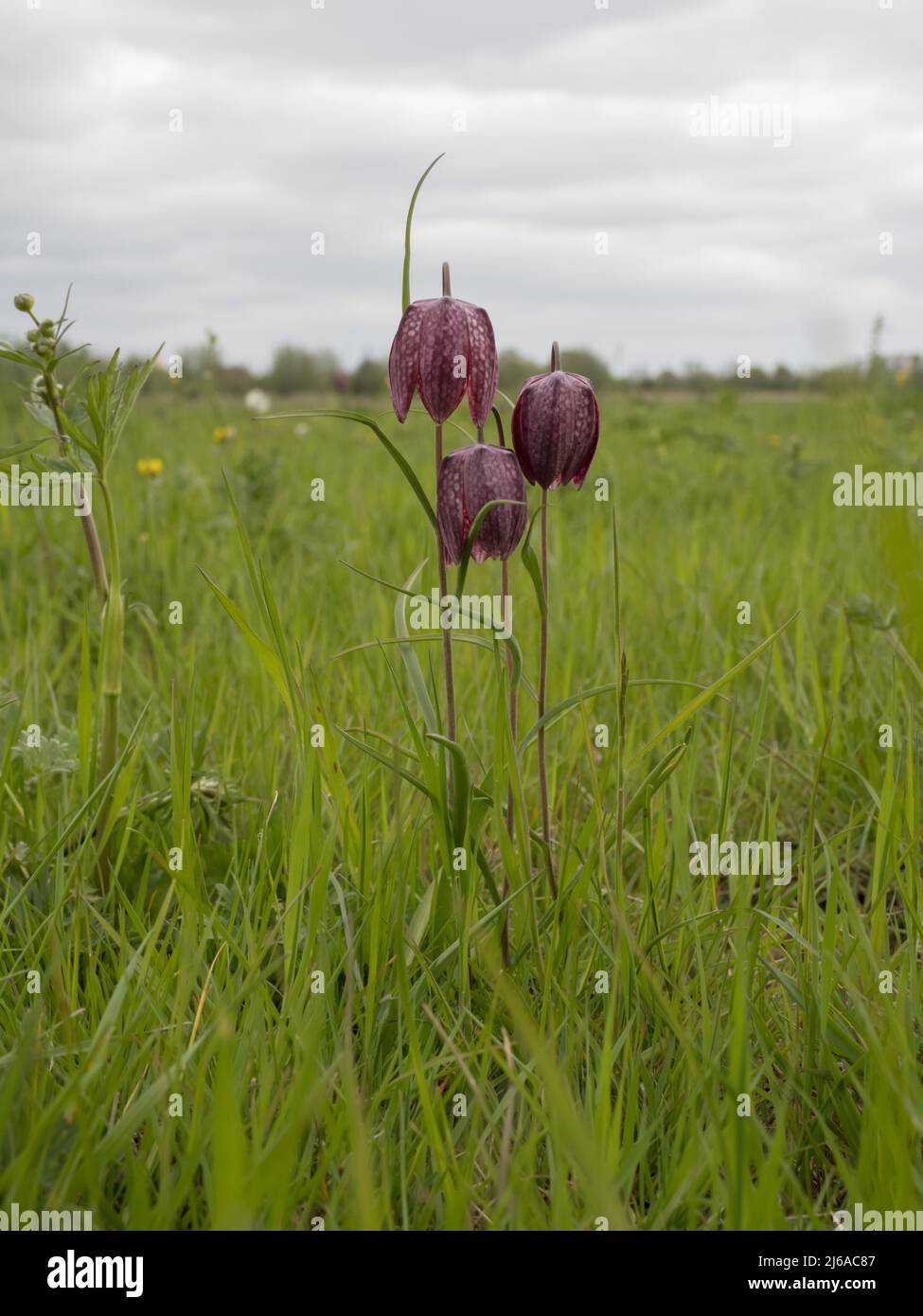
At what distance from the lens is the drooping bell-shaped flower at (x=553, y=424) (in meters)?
1.32

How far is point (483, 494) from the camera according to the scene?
1.32m

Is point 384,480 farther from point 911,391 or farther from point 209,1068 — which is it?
point 911,391

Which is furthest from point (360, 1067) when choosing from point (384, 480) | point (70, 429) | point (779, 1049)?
point (384, 480)

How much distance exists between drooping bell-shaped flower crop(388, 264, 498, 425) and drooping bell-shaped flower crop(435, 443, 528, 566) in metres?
0.07

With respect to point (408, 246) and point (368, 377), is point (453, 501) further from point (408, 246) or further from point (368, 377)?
point (368, 377)

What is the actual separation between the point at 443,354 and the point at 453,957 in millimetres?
764

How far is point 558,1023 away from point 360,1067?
249 millimetres

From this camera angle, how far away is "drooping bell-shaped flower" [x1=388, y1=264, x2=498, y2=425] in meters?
1.28

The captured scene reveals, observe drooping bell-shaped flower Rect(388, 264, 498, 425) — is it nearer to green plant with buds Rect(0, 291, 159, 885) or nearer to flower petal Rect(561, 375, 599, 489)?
flower petal Rect(561, 375, 599, 489)

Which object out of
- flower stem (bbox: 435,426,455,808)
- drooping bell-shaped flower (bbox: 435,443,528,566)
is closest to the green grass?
flower stem (bbox: 435,426,455,808)

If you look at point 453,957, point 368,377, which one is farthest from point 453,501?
point 368,377

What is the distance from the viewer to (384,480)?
15.9 ft

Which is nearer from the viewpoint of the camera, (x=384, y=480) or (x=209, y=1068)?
(x=209, y=1068)
